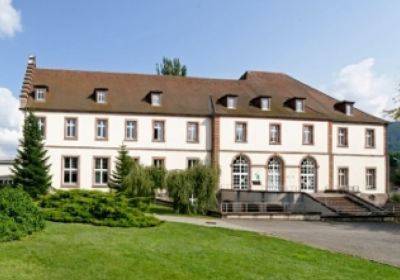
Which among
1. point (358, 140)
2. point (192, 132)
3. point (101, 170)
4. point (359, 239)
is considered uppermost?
point (192, 132)

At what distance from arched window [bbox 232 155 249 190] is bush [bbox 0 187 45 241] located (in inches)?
1201

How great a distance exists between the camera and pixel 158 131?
146 ft

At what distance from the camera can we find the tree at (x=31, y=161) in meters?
37.5

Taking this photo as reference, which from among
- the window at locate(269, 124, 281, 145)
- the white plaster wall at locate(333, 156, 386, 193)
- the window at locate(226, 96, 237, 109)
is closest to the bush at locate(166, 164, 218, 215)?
the window at locate(226, 96, 237, 109)

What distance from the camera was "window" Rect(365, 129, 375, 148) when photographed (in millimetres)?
49000

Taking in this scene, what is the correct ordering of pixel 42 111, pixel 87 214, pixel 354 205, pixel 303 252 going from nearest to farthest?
pixel 303 252 → pixel 87 214 → pixel 354 205 → pixel 42 111

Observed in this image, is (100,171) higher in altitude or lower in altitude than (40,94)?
lower

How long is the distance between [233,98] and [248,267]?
116 ft

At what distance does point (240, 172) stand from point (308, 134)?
7092 millimetres

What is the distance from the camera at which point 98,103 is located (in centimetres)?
4428

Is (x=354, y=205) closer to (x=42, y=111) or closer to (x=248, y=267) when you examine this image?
(x=42, y=111)

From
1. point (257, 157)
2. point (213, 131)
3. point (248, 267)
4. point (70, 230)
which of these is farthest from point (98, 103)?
point (248, 267)

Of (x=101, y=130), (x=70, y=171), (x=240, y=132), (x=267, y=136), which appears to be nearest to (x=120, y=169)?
(x=101, y=130)

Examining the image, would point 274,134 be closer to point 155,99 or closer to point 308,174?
point 308,174
